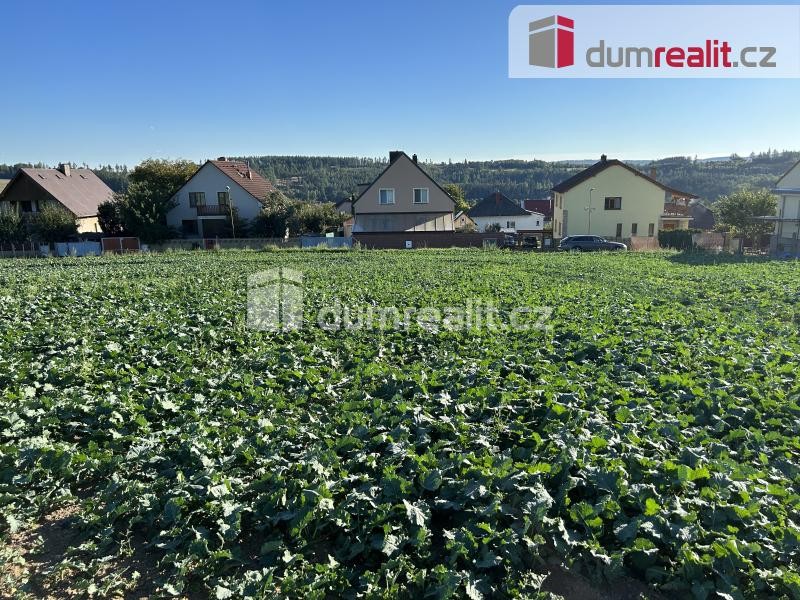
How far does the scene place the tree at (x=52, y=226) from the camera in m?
36.4

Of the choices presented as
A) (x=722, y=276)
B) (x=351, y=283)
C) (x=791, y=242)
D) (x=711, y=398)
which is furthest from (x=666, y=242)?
(x=711, y=398)

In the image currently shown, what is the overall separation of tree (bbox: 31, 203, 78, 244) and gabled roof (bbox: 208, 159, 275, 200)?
37.5 feet

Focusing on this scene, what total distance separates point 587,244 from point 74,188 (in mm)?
46506

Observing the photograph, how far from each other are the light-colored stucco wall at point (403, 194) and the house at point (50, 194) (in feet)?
79.0

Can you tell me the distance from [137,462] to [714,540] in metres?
4.77

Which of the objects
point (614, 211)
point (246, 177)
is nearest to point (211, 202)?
point (246, 177)

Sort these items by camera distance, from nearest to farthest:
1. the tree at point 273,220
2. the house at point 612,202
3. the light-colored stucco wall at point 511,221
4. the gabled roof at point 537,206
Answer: the tree at point 273,220 < the house at point 612,202 < the light-colored stucco wall at point 511,221 < the gabled roof at point 537,206

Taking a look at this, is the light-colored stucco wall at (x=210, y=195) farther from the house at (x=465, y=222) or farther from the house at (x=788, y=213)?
the house at (x=788, y=213)

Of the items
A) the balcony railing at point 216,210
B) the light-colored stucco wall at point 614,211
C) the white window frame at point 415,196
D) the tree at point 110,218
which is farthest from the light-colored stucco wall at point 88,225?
the light-colored stucco wall at point 614,211

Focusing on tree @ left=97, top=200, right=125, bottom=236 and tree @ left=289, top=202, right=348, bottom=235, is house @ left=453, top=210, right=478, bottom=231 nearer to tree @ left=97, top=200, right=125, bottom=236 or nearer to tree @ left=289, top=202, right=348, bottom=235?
tree @ left=289, top=202, right=348, bottom=235

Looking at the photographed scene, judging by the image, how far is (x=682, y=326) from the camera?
→ 365 inches

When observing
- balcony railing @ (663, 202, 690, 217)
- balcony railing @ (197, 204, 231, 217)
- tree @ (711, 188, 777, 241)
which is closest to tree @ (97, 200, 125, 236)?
balcony railing @ (197, 204, 231, 217)

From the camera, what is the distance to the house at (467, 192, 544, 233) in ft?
220

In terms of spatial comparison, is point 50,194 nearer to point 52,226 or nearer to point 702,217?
point 52,226
